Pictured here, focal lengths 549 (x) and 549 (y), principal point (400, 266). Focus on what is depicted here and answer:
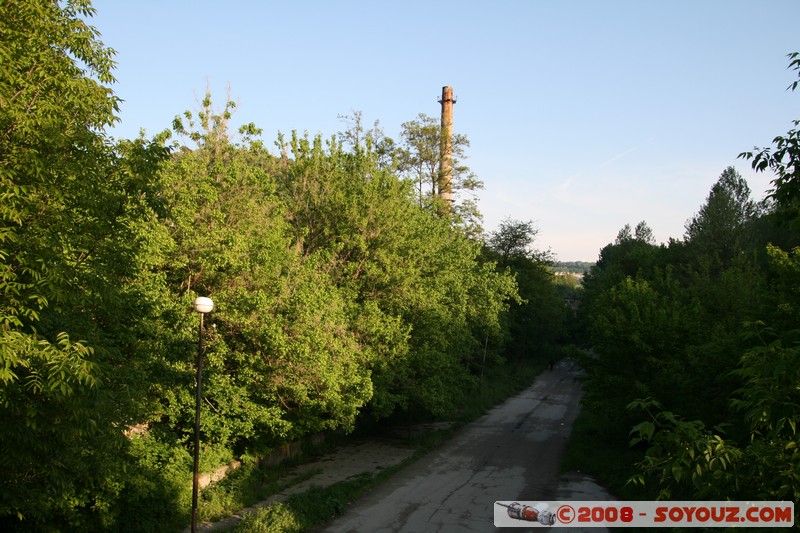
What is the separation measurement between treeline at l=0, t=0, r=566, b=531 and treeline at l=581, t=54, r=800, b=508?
6.28 metres

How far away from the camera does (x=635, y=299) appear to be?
22.6 m

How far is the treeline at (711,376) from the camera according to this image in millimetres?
4445

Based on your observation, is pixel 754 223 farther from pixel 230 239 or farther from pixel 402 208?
pixel 230 239

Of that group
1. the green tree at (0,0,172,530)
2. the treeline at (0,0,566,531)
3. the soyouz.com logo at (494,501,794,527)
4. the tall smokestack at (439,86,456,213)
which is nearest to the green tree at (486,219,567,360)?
the tall smokestack at (439,86,456,213)

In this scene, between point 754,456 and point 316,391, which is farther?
point 316,391

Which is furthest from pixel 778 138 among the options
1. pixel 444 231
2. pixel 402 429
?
pixel 402 429

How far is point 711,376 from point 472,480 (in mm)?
8817

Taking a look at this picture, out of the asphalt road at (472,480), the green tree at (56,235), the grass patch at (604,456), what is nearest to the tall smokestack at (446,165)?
the asphalt road at (472,480)

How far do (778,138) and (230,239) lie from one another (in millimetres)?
12748

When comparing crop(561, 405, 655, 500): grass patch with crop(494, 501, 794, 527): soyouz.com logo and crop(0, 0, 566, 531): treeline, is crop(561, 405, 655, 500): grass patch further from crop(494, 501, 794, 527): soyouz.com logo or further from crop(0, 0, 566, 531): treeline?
crop(0, 0, 566, 531): treeline

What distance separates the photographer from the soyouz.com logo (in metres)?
4.42

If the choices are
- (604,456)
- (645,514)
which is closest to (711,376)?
(604,456)

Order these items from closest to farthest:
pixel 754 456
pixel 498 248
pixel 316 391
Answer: pixel 754 456, pixel 316 391, pixel 498 248

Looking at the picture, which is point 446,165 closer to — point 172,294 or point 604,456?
point 604,456
